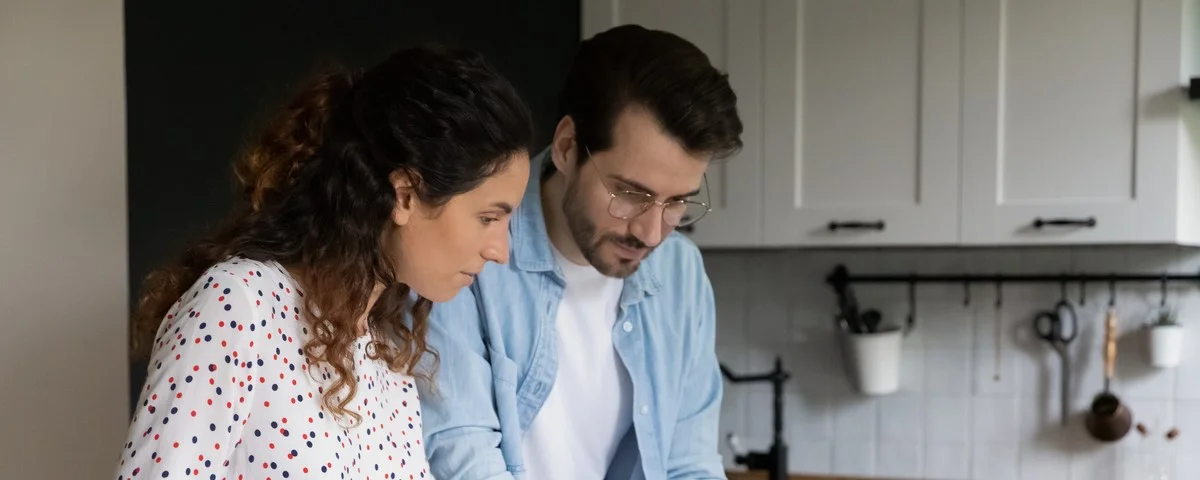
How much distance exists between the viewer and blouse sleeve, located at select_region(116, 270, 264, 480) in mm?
837

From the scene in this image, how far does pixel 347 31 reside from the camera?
1696mm

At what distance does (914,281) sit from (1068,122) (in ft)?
1.80

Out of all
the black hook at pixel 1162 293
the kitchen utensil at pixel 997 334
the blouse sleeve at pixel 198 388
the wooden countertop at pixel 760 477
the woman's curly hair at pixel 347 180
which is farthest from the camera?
the wooden countertop at pixel 760 477

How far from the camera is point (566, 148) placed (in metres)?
1.41

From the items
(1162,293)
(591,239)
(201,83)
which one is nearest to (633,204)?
(591,239)

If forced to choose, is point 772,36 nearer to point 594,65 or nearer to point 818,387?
point 818,387

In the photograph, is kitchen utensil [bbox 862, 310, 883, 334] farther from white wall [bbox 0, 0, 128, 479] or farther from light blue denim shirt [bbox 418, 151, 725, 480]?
white wall [bbox 0, 0, 128, 479]

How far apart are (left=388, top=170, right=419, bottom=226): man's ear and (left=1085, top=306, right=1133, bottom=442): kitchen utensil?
5.90ft

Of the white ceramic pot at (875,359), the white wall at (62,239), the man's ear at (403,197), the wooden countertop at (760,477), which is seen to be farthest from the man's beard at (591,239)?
the wooden countertop at (760,477)

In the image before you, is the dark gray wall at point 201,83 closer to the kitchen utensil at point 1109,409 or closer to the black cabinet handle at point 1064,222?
the black cabinet handle at point 1064,222

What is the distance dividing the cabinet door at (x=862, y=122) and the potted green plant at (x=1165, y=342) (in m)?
0.50

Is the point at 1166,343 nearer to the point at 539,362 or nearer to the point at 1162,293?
the point at 1162,293

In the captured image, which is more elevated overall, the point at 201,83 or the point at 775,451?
the point at 201,83

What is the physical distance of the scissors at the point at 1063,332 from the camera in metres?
2.34
